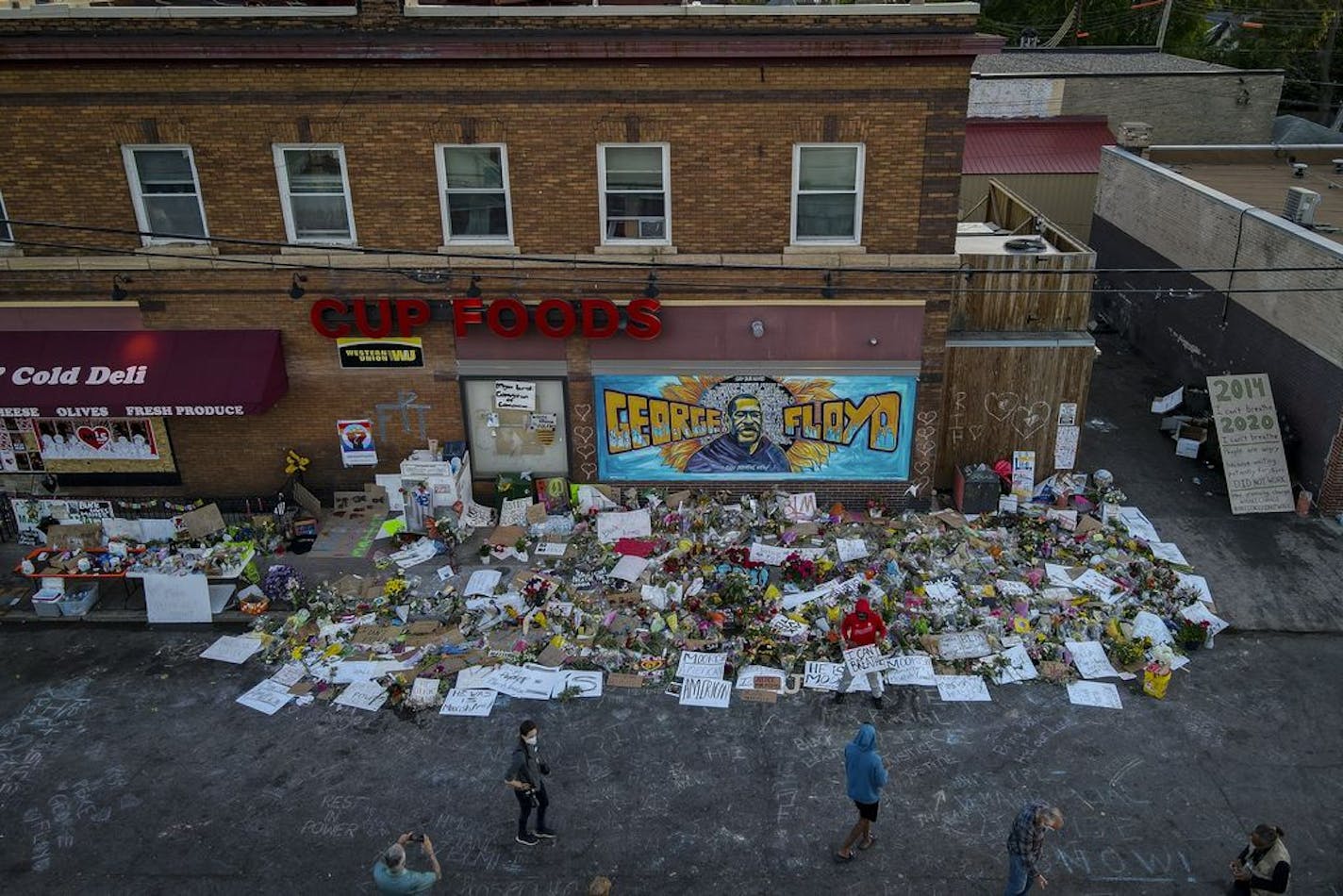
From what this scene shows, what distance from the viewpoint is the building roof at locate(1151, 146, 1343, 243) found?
2081 centimetres

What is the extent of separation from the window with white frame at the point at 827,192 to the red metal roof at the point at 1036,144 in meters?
14.4

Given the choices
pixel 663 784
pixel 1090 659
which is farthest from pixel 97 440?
pixel 1090 659

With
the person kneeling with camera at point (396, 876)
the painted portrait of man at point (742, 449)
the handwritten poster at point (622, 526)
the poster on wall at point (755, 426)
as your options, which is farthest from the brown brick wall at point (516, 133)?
the person kneeling with camera at point (396, 876)

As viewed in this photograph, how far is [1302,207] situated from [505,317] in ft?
48.2

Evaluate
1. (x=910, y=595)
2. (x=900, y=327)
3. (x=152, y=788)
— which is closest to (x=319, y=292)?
(x=152, y=788)

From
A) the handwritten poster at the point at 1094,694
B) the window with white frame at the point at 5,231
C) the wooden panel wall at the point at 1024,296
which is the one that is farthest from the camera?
the wooden panel wall at the point at 1024,296

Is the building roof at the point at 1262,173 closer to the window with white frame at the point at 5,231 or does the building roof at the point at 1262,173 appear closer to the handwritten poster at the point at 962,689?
the handwritten poster at the point at 962,689

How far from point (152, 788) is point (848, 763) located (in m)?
7.85

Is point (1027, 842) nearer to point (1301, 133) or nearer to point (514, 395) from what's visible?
point (514, 395)

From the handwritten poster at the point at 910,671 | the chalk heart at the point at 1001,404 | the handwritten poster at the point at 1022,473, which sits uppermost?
the chalk heart at the point at 1001,404

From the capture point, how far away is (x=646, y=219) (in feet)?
48.8

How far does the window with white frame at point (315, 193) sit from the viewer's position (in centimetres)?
1452

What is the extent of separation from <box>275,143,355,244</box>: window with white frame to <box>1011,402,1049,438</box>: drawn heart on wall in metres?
11.4

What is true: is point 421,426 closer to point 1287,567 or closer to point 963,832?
point 963,832
